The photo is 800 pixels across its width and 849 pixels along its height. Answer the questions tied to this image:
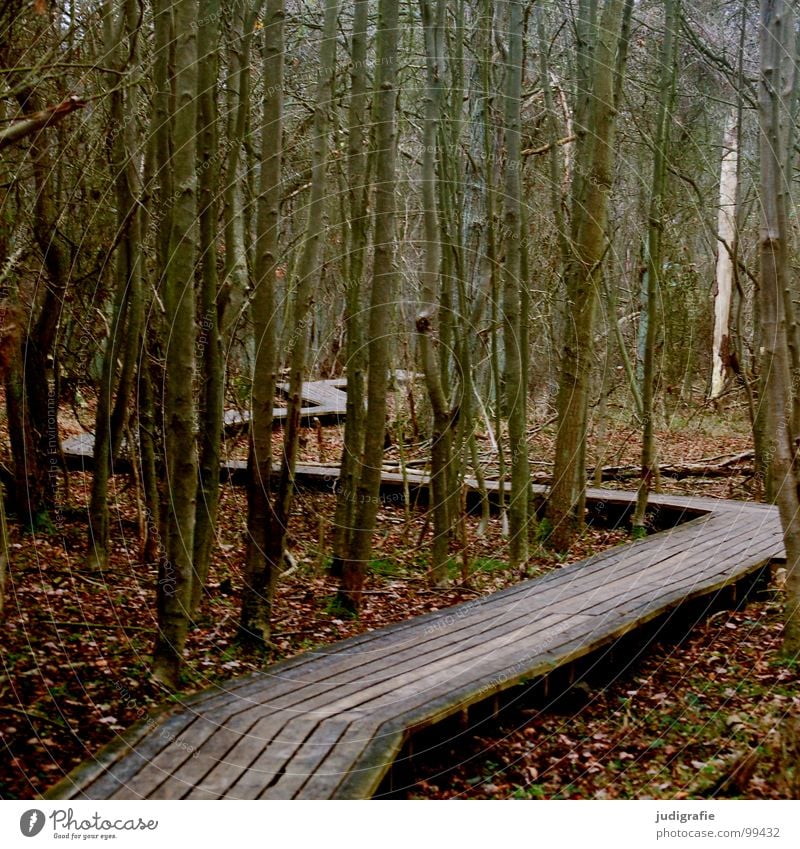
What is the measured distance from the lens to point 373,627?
21.8ft

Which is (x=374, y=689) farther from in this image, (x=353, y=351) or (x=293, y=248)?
(x=293, y=248)

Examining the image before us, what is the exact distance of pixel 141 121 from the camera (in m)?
7.94

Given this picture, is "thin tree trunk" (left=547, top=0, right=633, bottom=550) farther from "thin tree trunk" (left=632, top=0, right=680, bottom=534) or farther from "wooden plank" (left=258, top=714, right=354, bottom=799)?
"wooden plank" (left=258, top=714, right=354, bottom=799)

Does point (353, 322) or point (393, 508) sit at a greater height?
point (353, 322)

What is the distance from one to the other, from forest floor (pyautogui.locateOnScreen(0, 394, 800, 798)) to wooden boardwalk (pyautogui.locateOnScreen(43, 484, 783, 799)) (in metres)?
0.30

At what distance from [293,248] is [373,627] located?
3832 mm

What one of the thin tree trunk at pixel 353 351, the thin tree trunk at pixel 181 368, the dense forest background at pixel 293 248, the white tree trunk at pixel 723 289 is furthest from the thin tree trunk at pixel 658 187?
the white tree trunk at pixel 723 289

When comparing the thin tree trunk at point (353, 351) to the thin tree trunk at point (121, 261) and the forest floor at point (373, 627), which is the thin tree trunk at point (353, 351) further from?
the thin tree trunk at point (121, 261)

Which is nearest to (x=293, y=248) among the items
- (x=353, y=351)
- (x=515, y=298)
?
(x=353, y=351)

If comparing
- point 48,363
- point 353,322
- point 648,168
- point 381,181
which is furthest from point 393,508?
point 648,168

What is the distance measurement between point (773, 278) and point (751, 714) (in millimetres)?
2452

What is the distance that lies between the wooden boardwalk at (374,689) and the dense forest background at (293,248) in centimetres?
65

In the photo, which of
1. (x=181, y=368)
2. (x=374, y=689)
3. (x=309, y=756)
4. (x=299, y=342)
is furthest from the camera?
(x=299, y=342)
